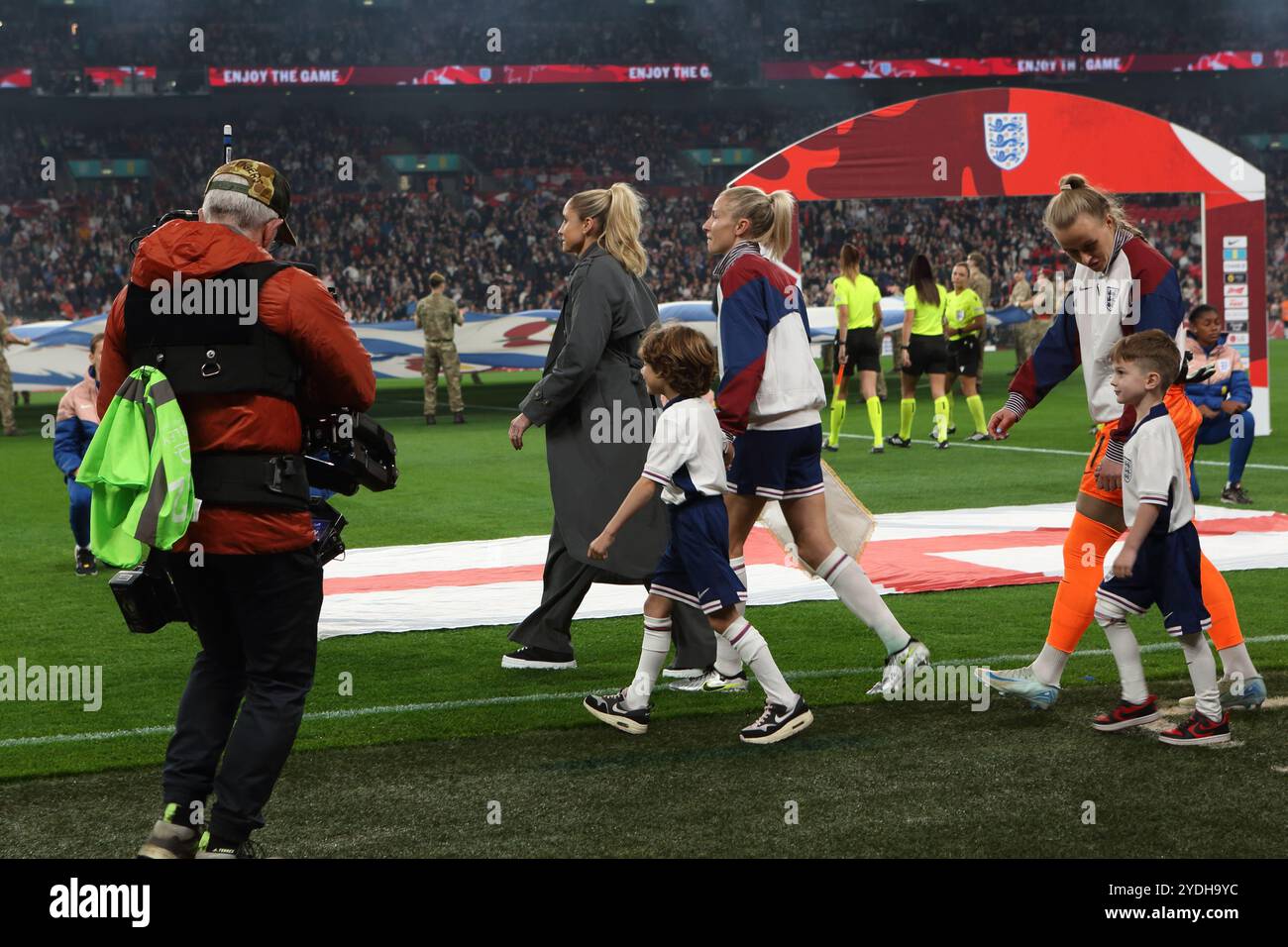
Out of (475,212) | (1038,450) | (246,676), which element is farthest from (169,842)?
(475,212)

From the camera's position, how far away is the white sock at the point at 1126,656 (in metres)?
5.23

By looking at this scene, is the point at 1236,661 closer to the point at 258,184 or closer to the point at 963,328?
the point at 258,184

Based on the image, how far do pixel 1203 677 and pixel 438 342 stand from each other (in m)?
15.9

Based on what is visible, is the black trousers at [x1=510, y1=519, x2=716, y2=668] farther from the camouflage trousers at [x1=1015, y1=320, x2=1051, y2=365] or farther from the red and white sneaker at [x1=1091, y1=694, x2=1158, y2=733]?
the camouflage trousers at [x1=1015, y1=320, x2=1051, y2=365]

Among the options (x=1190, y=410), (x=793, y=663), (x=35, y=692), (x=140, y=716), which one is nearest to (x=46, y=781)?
(x=140, y=716)

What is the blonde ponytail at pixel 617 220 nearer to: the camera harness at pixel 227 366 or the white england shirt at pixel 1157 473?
the white england shirt at pixel 1157 473

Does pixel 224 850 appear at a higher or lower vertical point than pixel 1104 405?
lower

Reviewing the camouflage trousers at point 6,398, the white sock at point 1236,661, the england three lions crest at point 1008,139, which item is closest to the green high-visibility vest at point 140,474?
the white sock at point 1236,661

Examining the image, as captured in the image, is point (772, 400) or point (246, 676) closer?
point (246, 676)

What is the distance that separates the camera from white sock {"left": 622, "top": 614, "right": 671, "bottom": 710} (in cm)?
537

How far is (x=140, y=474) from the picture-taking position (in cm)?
369

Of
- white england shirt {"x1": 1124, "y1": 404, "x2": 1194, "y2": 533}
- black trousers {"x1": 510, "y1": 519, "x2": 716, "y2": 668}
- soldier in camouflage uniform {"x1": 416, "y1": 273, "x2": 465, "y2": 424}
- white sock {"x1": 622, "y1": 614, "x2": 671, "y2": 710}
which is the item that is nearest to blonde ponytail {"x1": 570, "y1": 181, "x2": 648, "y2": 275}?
black trousers {"x1": 510, "y1": 519, "x2": 716, "y2": 668}

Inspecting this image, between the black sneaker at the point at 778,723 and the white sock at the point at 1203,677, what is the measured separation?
1.28 metres

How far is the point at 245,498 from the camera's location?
3775mm
